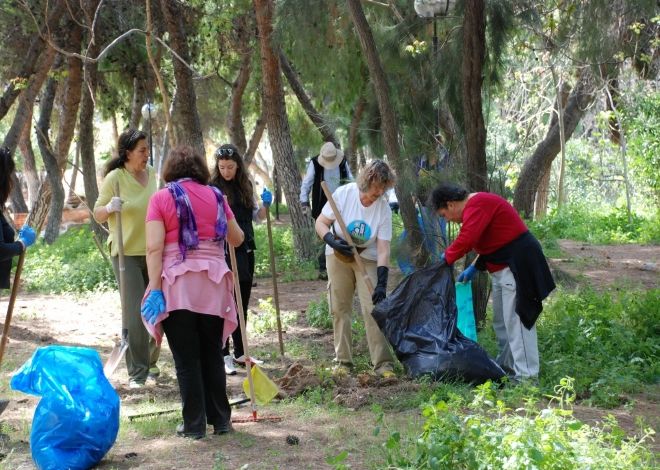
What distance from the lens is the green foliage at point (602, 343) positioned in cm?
612

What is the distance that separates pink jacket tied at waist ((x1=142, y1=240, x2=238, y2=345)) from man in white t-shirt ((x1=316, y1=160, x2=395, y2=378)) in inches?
62.1

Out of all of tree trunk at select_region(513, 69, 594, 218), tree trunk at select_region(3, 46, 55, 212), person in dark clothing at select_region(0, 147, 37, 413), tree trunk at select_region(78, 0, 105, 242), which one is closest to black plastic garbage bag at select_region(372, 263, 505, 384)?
person in dark clothing at select_region(0, 147, 37, 413)

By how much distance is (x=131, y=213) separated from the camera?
648 centimetres

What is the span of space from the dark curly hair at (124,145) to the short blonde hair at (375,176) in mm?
1578

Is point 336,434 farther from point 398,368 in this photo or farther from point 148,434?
point 398,368

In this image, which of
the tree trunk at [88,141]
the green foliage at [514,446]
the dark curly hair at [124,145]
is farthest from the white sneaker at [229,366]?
the tree trunk at [88,141]

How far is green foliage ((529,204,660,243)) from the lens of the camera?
15.1 meters

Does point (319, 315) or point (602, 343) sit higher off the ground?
point (319, 315)

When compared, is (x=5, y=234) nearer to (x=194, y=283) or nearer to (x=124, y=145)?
(x=194, y=283)

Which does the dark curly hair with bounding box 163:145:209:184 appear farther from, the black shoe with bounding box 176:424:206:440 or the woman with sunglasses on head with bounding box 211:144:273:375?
the woman with sunglasses on head with bounding box 211:144:273:375

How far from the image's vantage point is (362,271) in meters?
6.50

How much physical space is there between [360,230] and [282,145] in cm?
682

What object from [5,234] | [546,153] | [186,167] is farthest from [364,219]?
[546,153]

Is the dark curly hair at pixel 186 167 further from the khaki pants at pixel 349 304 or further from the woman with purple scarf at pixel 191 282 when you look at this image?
the khaki pants at pixel 349 304
